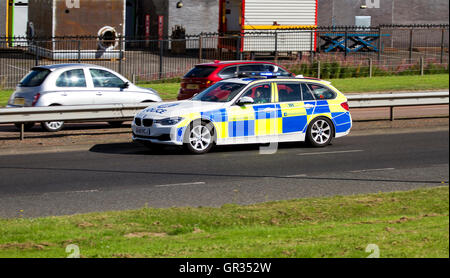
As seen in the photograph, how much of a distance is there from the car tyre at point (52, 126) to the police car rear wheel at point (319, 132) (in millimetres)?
6012

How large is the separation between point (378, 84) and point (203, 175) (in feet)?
62.6

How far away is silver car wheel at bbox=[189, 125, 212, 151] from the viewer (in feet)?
52.1

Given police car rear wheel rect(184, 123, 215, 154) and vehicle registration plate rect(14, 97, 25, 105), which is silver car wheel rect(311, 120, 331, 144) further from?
vehicle registration plate rect(14, 97, 25, 105)

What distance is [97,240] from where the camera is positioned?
8.25m

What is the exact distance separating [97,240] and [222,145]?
9.30 m

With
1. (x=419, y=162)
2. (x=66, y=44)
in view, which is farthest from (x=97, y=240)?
(x=66, y=44)

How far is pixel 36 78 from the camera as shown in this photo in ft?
63.4

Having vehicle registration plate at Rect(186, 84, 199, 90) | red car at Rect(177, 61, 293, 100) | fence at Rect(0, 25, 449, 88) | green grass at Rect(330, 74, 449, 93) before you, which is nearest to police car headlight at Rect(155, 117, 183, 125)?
red car at Rect(177, 61, 293, 100)

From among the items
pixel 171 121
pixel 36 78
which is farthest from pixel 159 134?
pixel 36 78

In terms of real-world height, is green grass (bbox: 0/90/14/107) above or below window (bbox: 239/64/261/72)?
below

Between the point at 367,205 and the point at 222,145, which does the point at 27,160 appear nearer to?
the point at 222,145

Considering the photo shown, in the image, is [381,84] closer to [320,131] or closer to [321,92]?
[321,92]

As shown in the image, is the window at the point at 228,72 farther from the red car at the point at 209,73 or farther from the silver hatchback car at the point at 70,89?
the silver hatchback car at the point at 70,89
